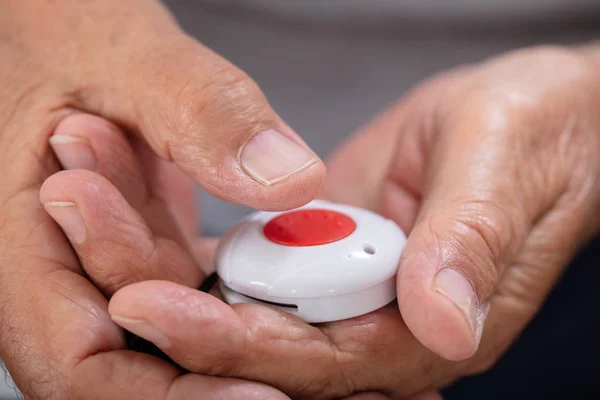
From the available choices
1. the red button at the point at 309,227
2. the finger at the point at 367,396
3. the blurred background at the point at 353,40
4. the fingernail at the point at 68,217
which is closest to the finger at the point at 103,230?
the fingernail at the point at 68,217

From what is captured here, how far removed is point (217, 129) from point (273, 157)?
65 millimetres

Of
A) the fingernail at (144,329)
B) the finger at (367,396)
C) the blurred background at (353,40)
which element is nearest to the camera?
the fingernail at (144,329)

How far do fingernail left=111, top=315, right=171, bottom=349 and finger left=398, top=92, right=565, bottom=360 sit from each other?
0.23 meters

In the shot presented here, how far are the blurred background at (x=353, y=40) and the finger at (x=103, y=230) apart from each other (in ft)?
2.87

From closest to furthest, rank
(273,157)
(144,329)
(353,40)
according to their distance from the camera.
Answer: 1. (144,329)
2. (273,157)
3. (353,40)

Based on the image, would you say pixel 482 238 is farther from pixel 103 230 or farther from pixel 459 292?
pixel 103 230

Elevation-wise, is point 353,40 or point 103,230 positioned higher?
point 103,230

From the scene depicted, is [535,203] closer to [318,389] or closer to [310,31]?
[318,389]

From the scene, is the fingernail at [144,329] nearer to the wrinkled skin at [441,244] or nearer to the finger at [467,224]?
the wrinkled skin at [441,244]

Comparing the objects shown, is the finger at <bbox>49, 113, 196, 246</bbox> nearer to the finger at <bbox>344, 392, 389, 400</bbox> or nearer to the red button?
the red button

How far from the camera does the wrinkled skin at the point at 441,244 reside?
1.82 ft

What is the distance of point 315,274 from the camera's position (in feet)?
1.90

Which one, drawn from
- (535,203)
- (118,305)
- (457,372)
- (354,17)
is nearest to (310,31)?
(354,17)

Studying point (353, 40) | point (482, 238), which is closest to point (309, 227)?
point (482, 238)
